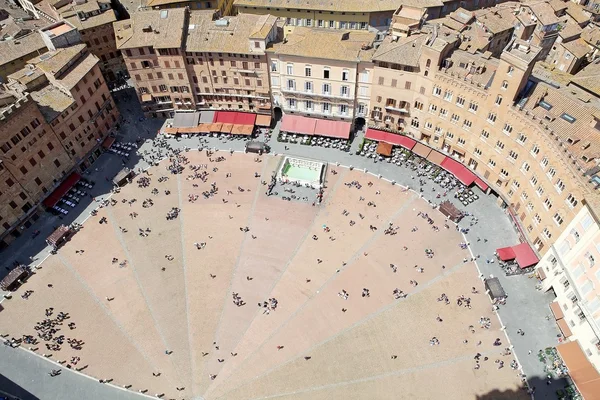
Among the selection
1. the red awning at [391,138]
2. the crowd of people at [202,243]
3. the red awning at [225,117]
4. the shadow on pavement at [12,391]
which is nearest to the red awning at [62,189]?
the crowd of people at [202,243]

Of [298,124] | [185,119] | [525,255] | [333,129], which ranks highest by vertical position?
[185,119]

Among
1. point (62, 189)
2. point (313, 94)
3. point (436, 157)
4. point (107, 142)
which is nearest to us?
point (62, 189)

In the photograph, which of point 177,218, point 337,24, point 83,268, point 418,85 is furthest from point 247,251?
point 337,24

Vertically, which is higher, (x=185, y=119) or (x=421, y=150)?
(x=185, y=119)

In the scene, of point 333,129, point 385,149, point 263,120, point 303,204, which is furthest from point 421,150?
point 263,120

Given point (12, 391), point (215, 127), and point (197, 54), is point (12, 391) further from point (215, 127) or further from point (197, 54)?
point (197, 54)

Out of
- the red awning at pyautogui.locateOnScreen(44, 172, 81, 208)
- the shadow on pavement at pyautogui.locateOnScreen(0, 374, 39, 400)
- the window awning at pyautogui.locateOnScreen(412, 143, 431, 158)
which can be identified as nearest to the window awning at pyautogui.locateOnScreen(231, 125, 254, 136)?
the red awning at pyautogui.locateOnScreen(44, 172, 81, 208)
